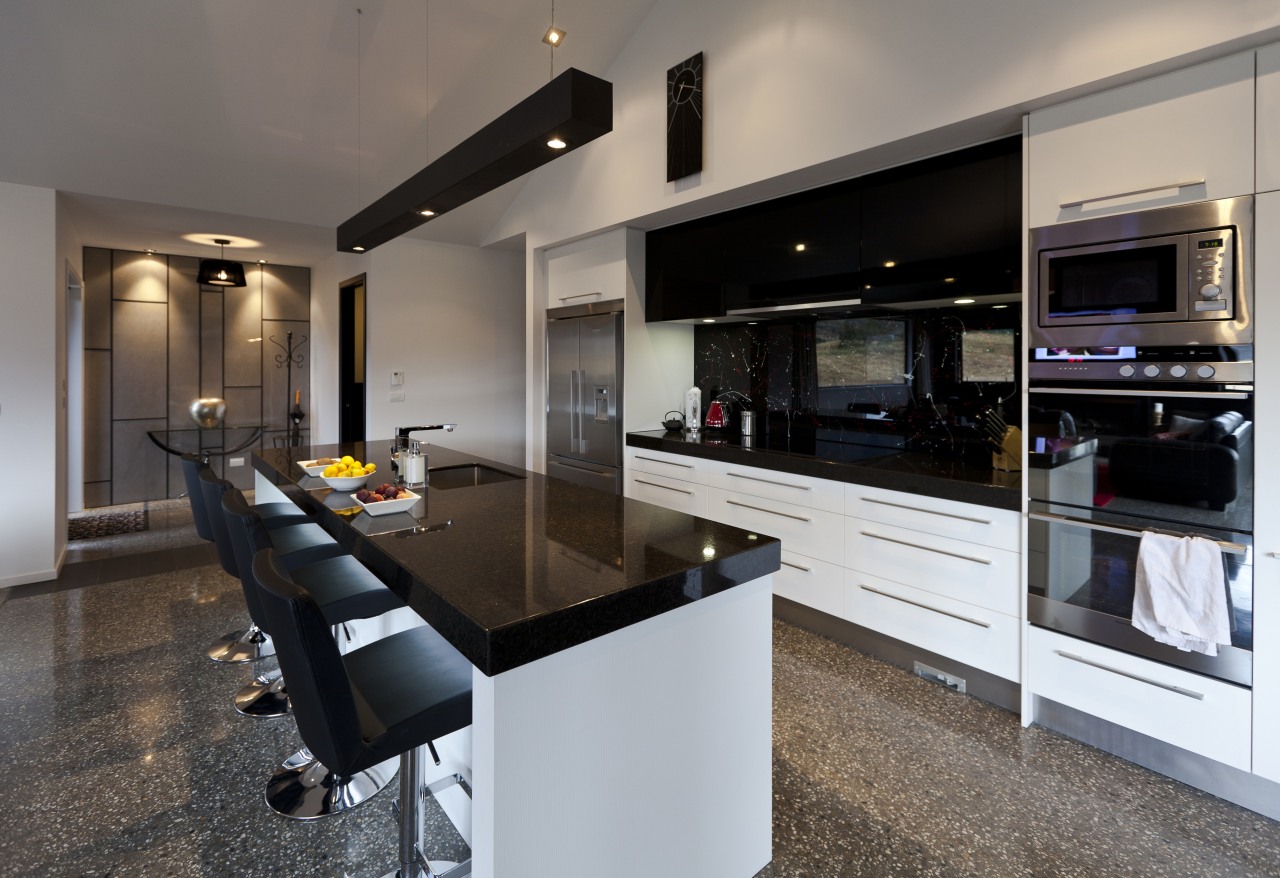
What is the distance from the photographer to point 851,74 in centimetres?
269

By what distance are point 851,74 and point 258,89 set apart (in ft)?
10.4

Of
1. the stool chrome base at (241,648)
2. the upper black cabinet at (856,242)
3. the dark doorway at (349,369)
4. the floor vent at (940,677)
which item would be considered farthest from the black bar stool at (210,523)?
the dark doorway at (349,369)

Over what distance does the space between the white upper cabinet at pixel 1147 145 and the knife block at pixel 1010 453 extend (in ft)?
2.87

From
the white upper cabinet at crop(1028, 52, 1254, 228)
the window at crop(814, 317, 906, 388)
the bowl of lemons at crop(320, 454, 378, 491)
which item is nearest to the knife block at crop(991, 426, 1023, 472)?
the window at crop(814, 317, 906, 388)

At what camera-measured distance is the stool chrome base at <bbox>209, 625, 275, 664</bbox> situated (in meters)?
2.87

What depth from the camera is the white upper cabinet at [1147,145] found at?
1808 millimetres

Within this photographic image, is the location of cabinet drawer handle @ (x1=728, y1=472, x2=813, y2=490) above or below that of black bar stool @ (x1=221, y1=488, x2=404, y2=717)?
above

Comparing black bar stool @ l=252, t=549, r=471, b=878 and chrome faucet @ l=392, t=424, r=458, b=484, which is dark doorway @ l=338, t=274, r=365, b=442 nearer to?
chrome faucet @ l=392, t=424, r=458, b=484

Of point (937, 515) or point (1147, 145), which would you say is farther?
point (937, 515)

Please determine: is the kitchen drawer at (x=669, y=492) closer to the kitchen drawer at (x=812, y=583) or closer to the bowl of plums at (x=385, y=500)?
the kitchen drawer at (x=812, y=583)

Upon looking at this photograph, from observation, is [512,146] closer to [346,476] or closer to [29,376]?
[346,476]

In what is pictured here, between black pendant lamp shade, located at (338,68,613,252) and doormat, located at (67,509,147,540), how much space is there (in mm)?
4410

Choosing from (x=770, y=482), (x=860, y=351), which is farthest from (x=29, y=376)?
(x=860, y=351)

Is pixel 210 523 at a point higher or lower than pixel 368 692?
higher
